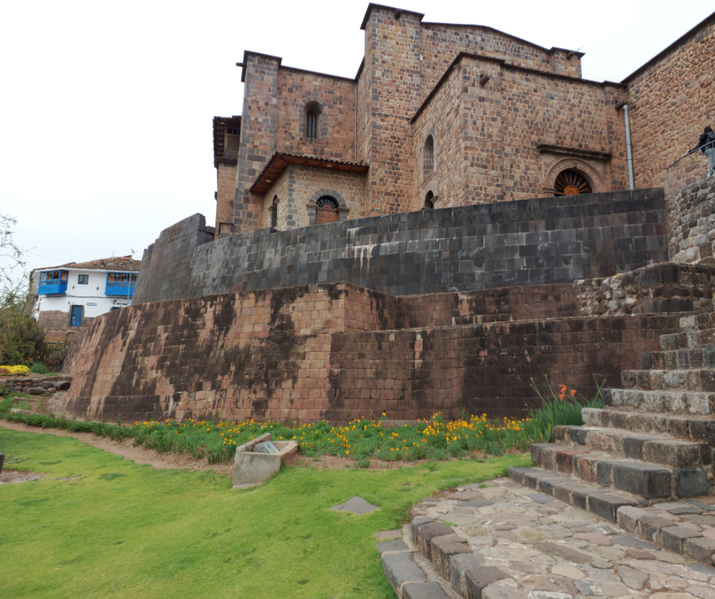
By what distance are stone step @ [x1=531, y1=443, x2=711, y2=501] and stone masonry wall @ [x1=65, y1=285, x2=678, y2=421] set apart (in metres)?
3.31

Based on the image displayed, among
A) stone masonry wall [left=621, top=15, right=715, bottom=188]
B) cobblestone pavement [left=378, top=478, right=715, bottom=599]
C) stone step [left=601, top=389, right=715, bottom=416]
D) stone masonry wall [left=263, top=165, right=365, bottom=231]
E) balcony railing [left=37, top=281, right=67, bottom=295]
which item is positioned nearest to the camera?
cobblestone pavement [left=378, top=478, right=715, bottom=599]

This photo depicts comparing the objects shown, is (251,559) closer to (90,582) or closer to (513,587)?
(90,582)

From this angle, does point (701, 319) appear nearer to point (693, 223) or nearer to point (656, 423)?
point (656, 423)

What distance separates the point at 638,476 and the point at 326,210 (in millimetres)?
17459

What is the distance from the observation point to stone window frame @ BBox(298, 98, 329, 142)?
883 inches

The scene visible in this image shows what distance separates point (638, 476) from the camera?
11.5 feet

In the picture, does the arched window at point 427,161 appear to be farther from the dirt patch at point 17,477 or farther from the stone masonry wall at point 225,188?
the dirt patch at point 17,477

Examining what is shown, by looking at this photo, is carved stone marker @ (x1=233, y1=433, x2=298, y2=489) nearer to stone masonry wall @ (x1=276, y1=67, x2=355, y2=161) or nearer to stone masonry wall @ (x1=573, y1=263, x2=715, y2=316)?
stone masonry wall @ (x1=573, y1=263, x2=715, y2=316)

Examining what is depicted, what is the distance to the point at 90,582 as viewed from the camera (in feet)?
12.8

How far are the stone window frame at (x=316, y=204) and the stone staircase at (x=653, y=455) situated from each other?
15275 mm

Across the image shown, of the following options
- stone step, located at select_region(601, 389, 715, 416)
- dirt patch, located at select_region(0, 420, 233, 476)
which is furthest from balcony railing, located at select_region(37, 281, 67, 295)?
stone step, located at select_region(601, 389, 715, 416)

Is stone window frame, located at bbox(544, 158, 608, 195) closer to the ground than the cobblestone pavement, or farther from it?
farther from it

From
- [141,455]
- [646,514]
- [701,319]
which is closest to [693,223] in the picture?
[701,319]

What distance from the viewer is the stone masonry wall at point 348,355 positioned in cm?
747
